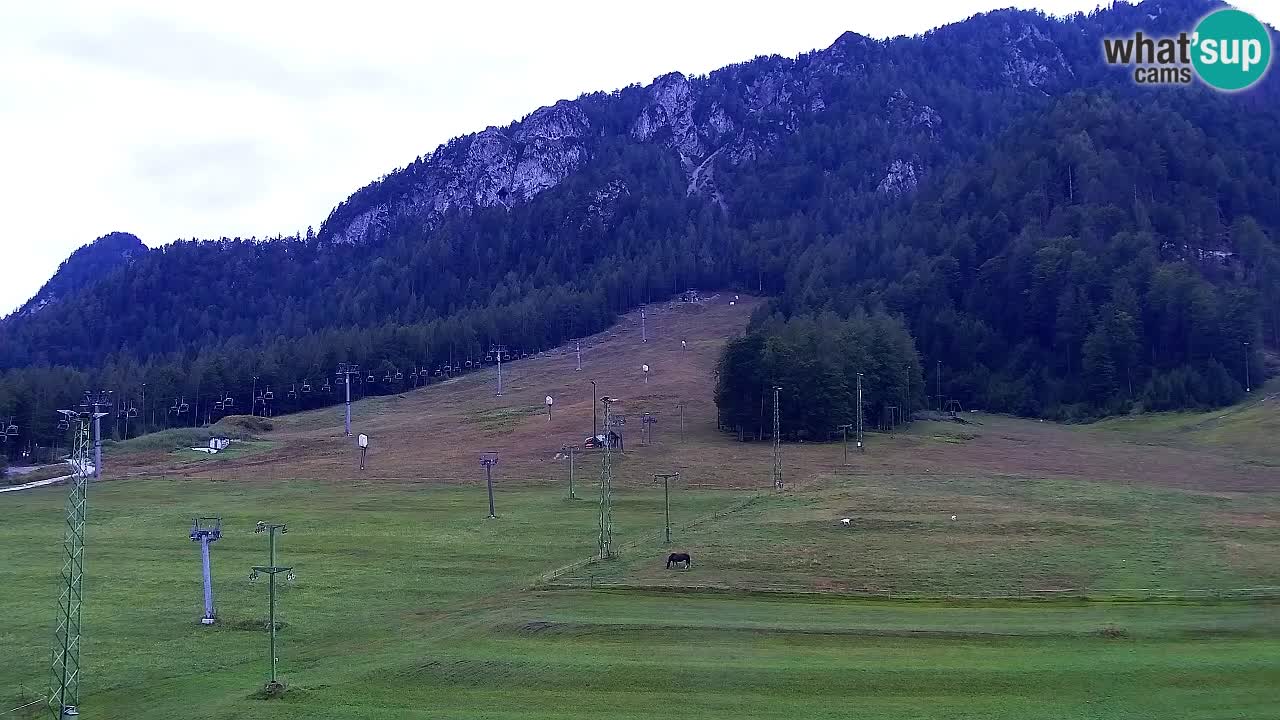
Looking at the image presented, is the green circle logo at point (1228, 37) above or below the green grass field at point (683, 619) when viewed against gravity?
above

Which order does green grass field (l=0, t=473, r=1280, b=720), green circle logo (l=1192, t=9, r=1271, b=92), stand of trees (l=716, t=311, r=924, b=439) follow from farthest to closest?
stand of trees (l=716, t=311, r=924, b=439) < green circle logo (l=1192, t=9, r=1271, b=92) < green grass field (l=0, t=473, r=1280, b=720)

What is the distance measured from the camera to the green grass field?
3875cm

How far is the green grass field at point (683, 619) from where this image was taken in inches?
1526

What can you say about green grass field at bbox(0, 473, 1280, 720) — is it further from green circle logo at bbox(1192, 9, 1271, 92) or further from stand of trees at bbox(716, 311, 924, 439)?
green circle logo at bbox(1192, 9, 1271, 92)

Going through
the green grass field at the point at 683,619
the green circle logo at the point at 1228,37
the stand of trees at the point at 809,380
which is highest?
the green circle logo at the point at 1228,37

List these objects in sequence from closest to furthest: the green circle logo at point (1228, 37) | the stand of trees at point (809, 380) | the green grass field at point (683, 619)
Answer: the green grass field at point (683, 619), the green circle logo at point (1228, 37), the stand of trees at point (809, 380)

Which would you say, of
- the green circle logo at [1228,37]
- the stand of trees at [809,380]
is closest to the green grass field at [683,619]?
the stand of trees at [809,380]

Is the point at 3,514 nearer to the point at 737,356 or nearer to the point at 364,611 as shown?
the point at 364,611

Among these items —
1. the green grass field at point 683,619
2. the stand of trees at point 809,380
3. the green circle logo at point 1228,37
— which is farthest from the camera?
the stand of trees at point 809,380

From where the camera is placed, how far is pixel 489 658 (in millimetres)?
43438

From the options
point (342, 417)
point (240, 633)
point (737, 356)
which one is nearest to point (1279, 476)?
point (737, 356)

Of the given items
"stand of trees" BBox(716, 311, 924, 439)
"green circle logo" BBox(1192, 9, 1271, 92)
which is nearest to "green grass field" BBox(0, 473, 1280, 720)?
"stand of trees" BBox(716, 311, 924, 439)

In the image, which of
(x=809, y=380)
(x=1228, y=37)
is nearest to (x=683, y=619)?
(x=809, y=380)

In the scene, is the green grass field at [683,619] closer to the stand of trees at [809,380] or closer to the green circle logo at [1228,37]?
the stand of trees at [809,380]
